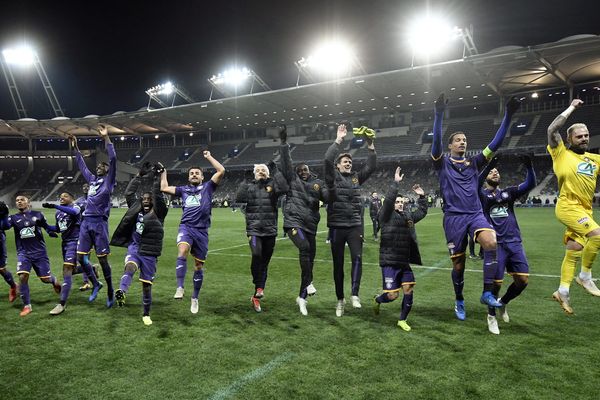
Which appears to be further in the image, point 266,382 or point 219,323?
point 219,323

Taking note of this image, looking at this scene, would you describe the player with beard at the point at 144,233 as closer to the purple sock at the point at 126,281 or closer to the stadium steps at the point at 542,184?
the purple sock at the point at 126,281

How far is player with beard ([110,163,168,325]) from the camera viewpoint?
577 cm

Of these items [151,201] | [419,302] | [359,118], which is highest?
[359,118]

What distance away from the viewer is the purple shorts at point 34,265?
6.50 meters

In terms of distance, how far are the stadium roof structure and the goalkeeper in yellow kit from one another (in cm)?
3013

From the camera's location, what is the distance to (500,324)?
5.30 m

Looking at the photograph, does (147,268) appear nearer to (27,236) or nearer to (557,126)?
(27,236)

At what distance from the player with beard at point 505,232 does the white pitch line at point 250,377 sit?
259 centimetres

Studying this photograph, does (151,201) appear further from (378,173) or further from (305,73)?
(378,173)

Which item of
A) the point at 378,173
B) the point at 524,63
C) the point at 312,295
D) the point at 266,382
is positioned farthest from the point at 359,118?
the point at 266,382

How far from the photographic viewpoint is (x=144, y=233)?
5.93 m

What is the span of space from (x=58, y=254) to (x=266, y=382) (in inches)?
482

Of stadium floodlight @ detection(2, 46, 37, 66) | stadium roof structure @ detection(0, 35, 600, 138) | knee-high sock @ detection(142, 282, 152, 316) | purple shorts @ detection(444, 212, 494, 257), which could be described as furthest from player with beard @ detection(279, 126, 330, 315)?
stadium floodlight @ detection(2, 46, 37, 66)

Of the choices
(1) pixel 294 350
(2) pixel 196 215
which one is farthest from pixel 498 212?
(2) pixel 196 215
